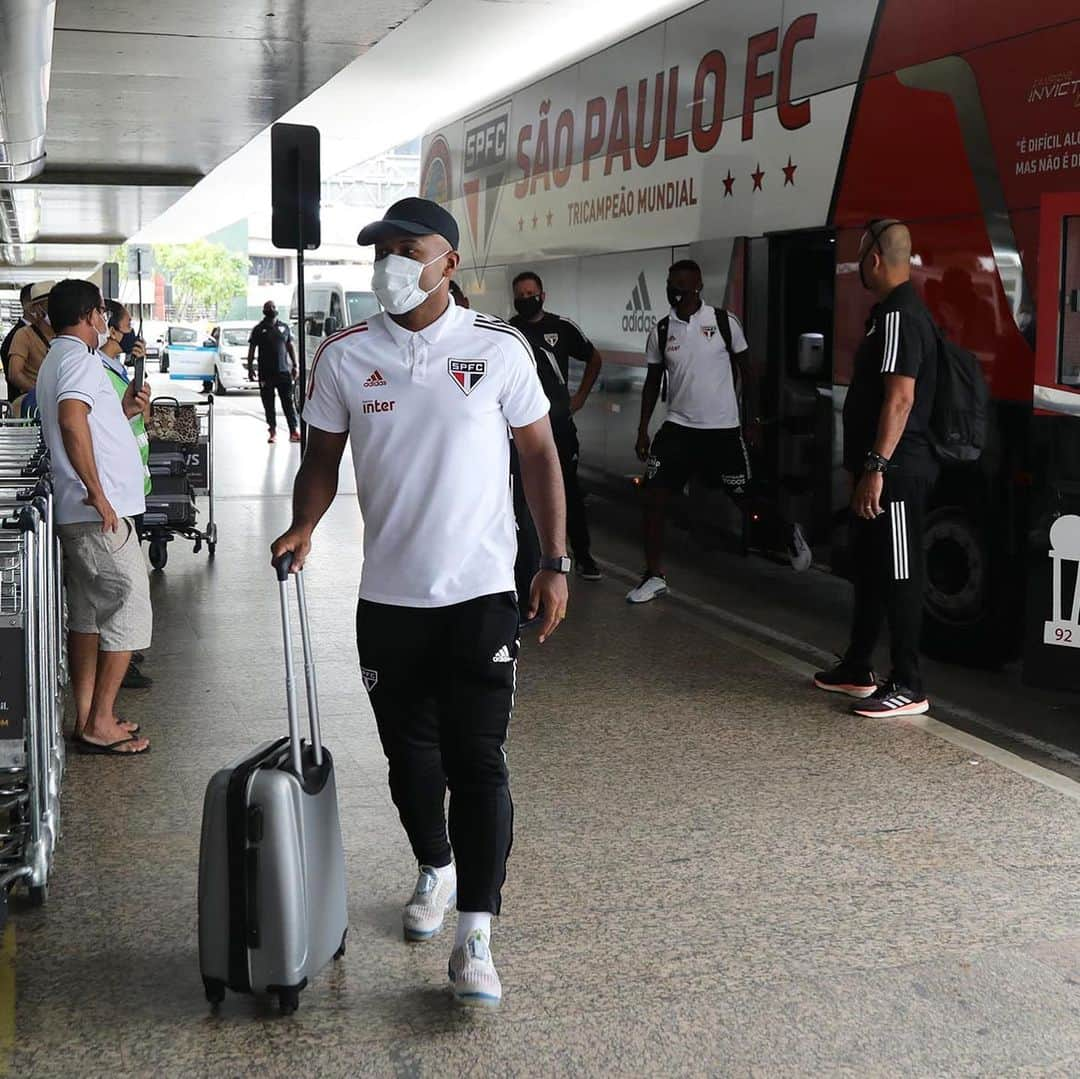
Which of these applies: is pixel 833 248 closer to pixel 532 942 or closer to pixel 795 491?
pixel 795 491

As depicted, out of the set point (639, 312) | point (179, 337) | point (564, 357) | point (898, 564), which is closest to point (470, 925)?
point (898, 564)

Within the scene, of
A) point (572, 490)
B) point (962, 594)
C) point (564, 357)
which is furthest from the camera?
point (564, 357)

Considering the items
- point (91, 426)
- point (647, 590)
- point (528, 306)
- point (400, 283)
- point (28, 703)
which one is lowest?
point (647, 590)

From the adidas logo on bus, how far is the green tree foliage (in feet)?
319

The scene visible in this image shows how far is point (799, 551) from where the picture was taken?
30.1 ft

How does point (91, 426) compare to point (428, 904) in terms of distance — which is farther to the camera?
point (91, 426)

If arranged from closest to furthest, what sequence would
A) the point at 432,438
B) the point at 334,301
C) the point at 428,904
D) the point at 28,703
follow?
1. the point at 432,438
2. the point at 428,904
3. the point at 28,703
4. the point at 334,301

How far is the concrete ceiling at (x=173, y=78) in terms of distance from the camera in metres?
11.0

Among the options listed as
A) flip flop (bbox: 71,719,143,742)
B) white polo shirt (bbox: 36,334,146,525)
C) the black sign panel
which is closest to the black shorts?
the black sign panel

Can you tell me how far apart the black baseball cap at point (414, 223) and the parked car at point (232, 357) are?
109 ft

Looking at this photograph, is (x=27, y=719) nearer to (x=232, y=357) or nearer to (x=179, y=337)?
(x=232, y=357)

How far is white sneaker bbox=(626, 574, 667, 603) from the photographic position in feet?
30.3

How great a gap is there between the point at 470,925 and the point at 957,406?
12.3ft

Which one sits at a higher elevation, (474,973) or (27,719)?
(27,719)
